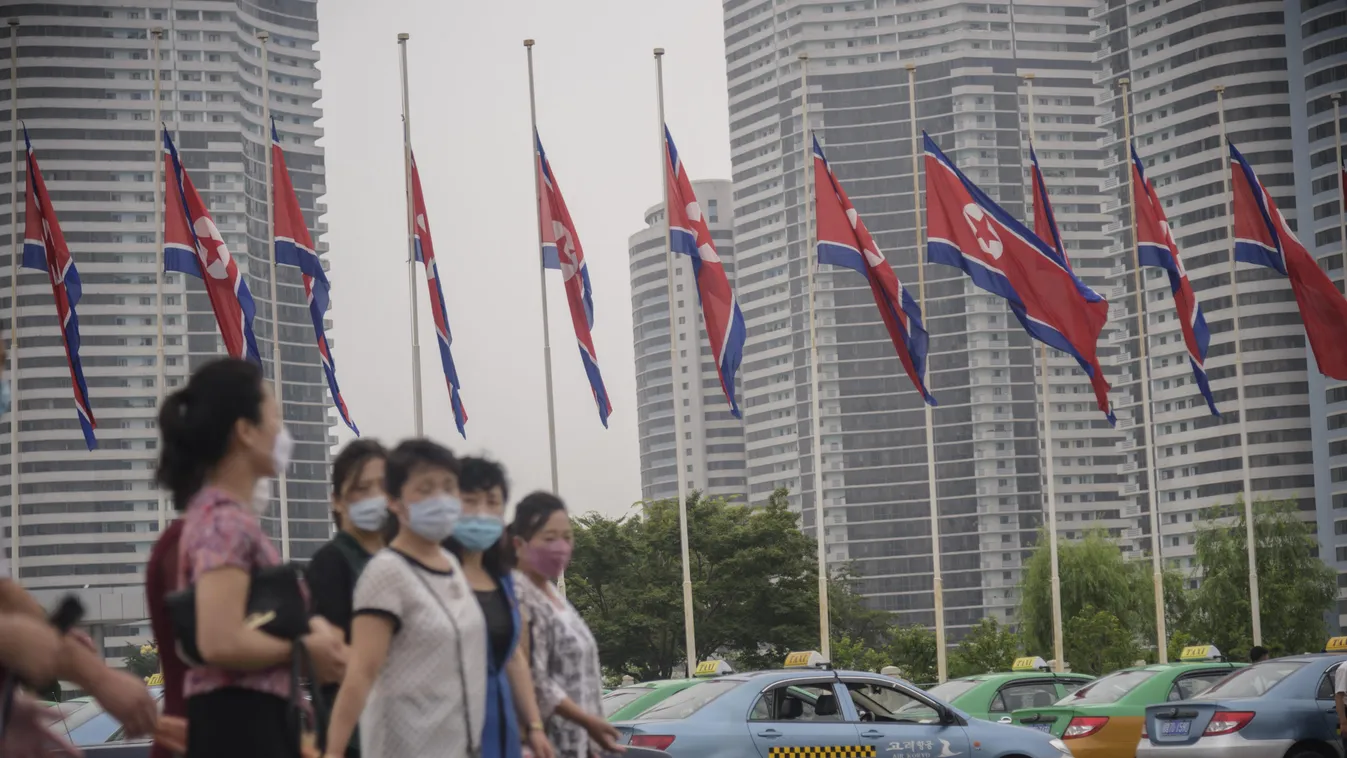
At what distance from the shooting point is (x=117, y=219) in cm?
13775

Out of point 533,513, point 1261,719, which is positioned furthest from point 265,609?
point 1261,719

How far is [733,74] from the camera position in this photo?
557 ft

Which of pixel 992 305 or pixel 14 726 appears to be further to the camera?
pixel 992 305

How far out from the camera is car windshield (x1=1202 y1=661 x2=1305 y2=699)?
47.6ft

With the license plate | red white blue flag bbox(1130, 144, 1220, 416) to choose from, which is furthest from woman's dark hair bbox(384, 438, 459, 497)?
red white blue flag bbox(1130, 144, 1220, 416)

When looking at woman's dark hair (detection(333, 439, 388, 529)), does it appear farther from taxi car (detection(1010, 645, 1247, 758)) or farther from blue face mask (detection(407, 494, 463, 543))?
taxi car (detection(1010, 645, 1247, 758))

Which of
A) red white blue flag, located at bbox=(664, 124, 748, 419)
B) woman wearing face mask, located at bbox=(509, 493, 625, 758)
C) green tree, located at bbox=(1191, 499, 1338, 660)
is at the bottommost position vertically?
green tree, located at bbox=(1191, 499, 1338, 660)

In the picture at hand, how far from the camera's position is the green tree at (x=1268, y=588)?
79.0m

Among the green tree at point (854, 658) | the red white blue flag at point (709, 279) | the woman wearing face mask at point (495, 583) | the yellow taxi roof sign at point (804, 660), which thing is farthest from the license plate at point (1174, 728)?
the green tree at point (854, 658)

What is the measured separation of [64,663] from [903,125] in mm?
161186

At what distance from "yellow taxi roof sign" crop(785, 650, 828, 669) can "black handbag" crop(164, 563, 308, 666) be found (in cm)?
1090

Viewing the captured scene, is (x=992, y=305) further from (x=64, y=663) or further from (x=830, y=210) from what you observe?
(x=64, y=663)

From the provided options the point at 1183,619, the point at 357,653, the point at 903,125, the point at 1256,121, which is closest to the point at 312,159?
the point at 903,125

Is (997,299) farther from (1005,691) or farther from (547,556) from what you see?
(547,556)
